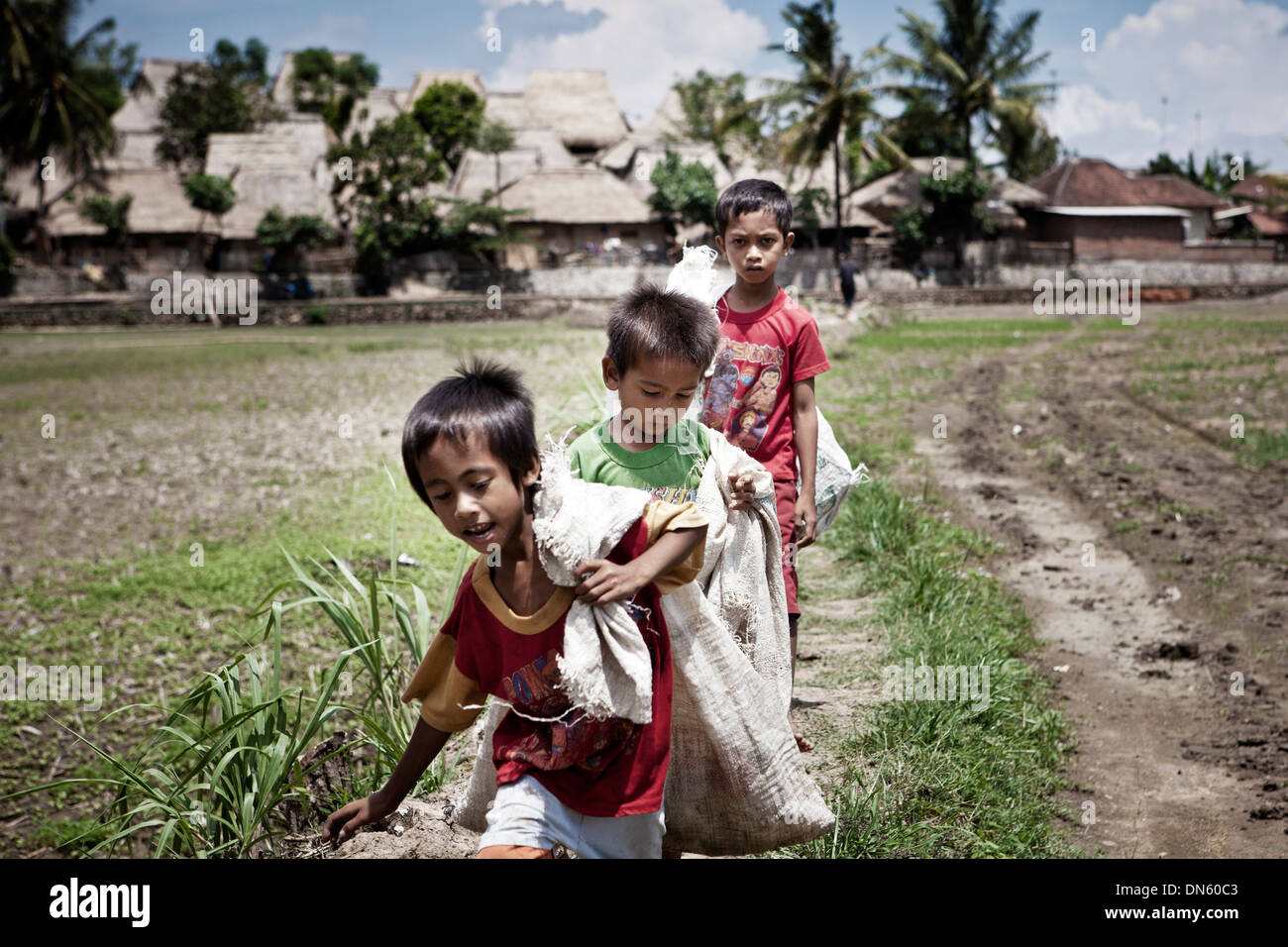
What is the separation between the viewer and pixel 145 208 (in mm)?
37844

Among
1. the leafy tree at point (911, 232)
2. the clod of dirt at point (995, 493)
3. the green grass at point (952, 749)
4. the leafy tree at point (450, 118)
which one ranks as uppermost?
the leafy tree at point (450, 118)

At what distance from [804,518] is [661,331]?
1.17 meters

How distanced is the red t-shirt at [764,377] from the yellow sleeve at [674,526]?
1.28 m

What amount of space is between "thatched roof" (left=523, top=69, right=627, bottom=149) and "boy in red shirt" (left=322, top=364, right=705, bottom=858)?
49.5 metres

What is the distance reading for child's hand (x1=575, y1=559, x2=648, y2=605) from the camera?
1.99 metres

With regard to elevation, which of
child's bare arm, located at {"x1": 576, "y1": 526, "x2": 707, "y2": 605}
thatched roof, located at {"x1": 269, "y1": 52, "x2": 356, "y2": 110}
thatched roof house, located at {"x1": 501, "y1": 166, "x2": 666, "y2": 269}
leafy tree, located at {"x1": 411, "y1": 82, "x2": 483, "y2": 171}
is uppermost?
thatched roof, located at {"x1": 269, "y1": 52, "x2": 356, "y2": 110}

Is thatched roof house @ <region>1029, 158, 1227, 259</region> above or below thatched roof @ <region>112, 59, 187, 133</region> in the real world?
below

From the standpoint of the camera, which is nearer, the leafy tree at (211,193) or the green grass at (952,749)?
the green grass at (952,749)

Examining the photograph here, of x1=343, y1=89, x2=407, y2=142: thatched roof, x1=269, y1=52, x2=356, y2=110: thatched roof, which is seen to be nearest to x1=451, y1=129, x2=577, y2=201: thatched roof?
x1=343, y1=89, x2=407, y2=142: thatched roof

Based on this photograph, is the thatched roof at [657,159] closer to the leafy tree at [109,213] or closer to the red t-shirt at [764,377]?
the leafy tree at [109,213]

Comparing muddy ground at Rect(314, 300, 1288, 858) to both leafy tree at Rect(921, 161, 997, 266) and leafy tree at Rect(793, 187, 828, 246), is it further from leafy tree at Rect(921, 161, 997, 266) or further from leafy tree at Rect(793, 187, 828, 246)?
leafy tree at Rect(921, 161, 997, 266)

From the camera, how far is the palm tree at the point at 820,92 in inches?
1248

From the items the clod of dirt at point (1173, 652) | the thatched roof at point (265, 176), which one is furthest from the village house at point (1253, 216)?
the clod of dirt at point (1173, 652)
